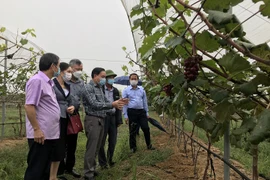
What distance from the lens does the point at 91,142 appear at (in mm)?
3631

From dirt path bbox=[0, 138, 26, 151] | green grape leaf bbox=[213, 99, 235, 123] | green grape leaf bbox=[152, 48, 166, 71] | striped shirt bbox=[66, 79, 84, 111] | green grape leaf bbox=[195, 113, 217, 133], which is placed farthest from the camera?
dirt path bbox=[0, 138, 26, 151]

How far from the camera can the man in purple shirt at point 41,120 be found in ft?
8.35

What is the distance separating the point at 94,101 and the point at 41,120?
1.04 meters

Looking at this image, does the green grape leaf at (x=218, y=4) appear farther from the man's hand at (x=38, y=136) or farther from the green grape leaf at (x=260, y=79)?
the man's hand at (x=38, y=136)

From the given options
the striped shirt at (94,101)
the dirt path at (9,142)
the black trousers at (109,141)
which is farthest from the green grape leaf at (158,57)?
the dirt path at (9,142)

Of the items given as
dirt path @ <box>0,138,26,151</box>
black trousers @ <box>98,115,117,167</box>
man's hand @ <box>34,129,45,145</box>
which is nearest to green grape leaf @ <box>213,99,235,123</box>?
man's hand @ <box>34,129,45,145</box>

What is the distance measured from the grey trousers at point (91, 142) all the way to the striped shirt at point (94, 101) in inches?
3.4

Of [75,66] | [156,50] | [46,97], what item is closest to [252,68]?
[156,50]

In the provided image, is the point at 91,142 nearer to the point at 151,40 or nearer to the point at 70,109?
the point at 70,109

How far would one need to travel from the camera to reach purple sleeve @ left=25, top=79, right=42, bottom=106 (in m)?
2.57

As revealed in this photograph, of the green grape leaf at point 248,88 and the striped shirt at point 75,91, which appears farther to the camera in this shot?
the striped shirt at point 75,91

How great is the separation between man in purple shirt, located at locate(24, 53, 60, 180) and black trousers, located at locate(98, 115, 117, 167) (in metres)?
1.52

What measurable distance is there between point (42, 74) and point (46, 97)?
0.70ft

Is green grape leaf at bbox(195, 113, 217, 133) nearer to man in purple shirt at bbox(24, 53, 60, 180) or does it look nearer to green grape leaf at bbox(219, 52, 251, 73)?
green grape leaf at bbox(219, 52, 251, 73)
